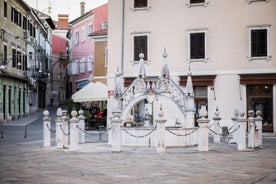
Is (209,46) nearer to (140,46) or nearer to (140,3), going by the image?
(140,46)

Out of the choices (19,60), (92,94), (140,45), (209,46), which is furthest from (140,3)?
(19,60)

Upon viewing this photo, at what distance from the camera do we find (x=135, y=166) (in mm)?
14938

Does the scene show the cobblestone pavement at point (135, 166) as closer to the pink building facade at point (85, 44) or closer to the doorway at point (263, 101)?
the doorway at point (263, 101)

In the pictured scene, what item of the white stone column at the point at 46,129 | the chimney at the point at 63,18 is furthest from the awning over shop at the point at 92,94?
the chimney at the point at 63,18

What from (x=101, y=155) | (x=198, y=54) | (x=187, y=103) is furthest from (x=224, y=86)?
(x=101, y=155)

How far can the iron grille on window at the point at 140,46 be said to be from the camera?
3291cm

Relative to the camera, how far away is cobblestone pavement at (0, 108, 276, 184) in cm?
1235

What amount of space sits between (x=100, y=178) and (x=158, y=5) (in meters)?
21.9

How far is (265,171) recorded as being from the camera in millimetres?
13836

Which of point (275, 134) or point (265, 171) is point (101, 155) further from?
point (275, 134)

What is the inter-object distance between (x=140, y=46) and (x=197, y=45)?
11.9 feet

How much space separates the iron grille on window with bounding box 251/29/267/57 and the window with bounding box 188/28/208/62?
2794mm

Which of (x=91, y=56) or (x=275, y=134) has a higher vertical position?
(x=91, y=56)

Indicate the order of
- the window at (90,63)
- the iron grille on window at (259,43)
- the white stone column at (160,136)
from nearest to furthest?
1. the white stone column at (160,136)
2. the iron grille on window at (259,43)
3. the window at (90,63)
